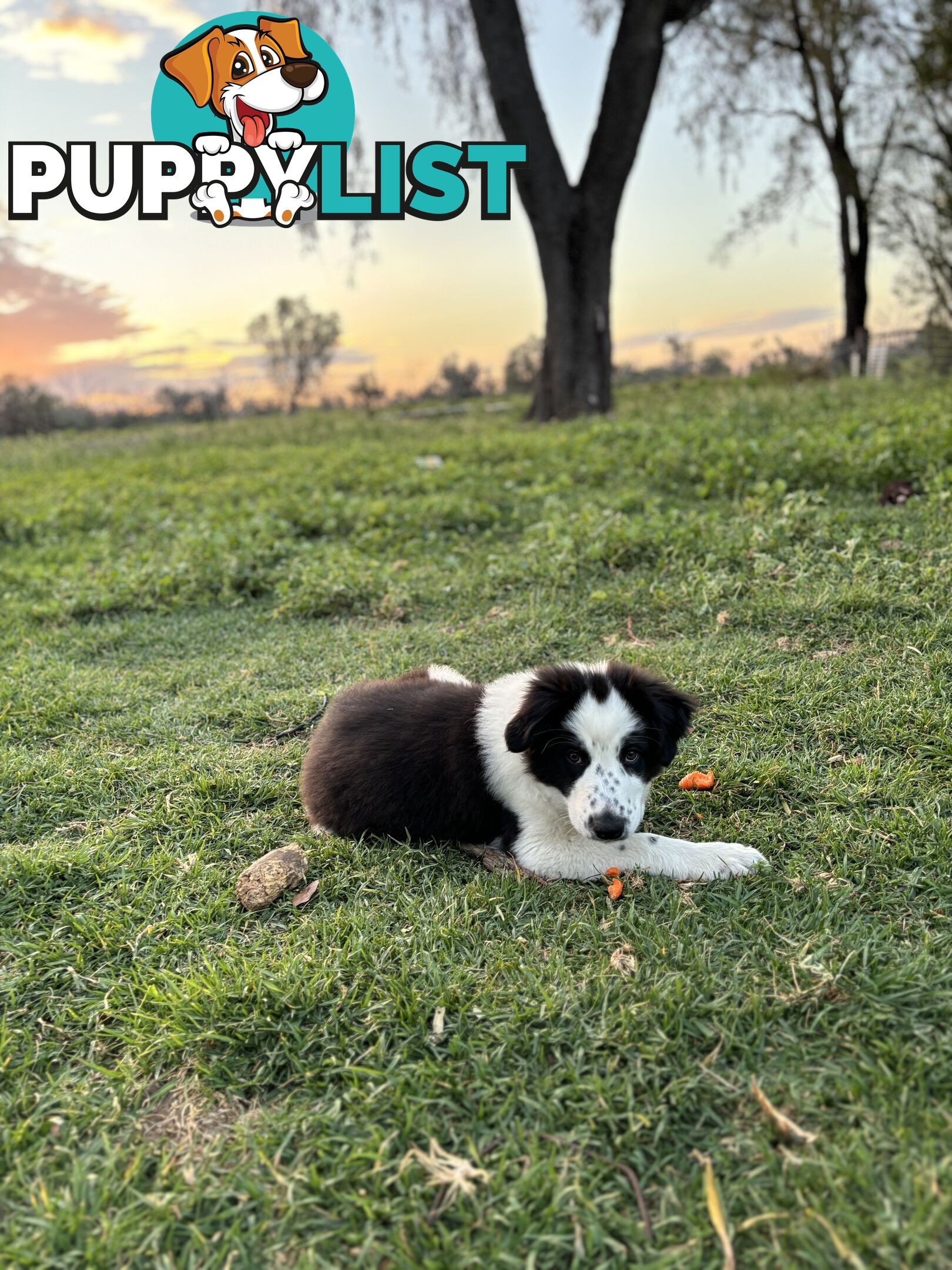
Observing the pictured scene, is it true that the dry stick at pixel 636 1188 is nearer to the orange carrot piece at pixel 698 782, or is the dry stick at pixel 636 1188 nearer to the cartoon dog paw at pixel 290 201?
the orange carrot piece at pixel 698 782

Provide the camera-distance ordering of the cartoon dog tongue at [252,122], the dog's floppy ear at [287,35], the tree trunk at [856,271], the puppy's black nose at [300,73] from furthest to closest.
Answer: the tree trunk at [856,271] → the dog's floppy ear at [287,35] → the puppy's black nose at [300,73] → the cartoon dog tongue at [252,122]

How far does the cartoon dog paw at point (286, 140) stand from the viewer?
9.46m

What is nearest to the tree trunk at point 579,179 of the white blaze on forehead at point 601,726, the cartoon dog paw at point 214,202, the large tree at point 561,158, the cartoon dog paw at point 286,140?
the large tree at point 561,158

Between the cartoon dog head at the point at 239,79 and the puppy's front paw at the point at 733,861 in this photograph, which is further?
the cartoon dog head at the point at 239,79

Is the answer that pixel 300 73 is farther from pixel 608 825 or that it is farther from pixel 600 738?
pixel 608 825

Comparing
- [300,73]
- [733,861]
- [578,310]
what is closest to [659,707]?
[733,861]

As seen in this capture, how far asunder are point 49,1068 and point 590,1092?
1.43m

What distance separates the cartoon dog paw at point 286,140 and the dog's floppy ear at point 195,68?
68cm

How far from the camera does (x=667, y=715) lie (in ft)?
10.3

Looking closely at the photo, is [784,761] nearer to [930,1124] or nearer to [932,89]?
[930,1124]

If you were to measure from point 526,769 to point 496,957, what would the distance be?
70cm

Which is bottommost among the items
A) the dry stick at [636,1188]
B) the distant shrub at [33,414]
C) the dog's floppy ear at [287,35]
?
the dry stick at [636,1188]

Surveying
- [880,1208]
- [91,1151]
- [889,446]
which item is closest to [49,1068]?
[91,1151]

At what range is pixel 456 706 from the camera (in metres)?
3.52
